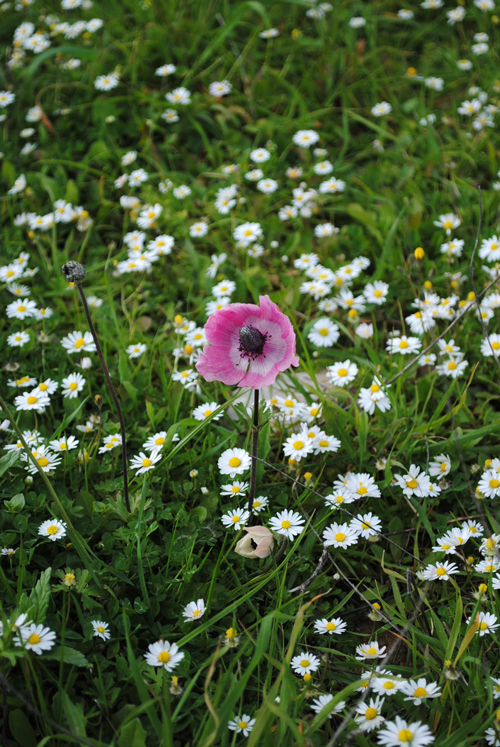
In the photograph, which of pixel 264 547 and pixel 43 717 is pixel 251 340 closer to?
pixel 264 547

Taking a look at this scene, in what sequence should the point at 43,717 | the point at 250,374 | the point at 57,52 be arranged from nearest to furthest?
the point at 43,717
the point at 250,374
the point at 57,52

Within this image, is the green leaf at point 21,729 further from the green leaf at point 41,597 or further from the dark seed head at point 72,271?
the dark seed head at point 72,271

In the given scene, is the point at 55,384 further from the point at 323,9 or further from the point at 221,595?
the point at 323,9

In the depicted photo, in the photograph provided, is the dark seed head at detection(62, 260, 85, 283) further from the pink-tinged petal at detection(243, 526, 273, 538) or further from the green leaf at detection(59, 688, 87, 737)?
the green leaf at detection(59, 688, 87, 737)

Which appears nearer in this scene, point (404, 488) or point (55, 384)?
point (404, 488)

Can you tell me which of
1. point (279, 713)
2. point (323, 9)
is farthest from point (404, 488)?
point (323, 9)

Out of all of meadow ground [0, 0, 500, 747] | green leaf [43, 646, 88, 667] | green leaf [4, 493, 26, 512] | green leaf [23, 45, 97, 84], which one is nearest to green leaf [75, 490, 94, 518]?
meadow ground [0, 0, 500, 747]

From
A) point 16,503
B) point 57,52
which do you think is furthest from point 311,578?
point 57,52

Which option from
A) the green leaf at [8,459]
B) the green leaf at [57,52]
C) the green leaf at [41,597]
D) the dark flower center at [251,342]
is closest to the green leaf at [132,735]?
the green leaf at [41,597]
